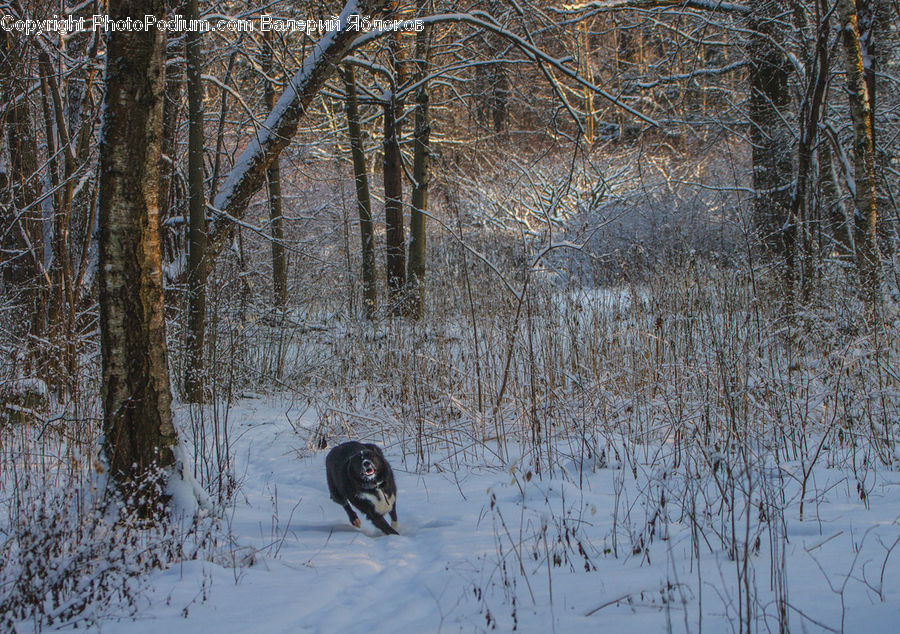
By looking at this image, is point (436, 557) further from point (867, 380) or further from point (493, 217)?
point (493, 217)

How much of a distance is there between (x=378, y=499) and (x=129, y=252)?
189 centimetres

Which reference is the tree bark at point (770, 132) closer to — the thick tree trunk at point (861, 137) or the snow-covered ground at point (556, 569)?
the thick tree trunk at point (861, 137)

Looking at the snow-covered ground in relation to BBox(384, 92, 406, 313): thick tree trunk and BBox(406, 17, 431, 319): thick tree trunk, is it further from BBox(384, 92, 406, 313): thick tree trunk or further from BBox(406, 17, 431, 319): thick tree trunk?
BBox(384, 92, 406, 313): thick tree trunk

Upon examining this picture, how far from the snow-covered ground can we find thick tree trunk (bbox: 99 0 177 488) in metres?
0.76

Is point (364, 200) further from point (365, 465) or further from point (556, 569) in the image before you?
point (556, 569)

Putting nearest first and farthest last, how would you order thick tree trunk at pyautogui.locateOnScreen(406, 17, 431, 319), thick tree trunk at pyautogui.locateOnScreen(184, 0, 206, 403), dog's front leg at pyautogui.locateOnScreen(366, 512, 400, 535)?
1. dog's front leg at pyautogui.locateOnScreen(366, 512, 400, 535)
2. thick tree trunk at pyautogui.locateOnScreen(184, 0, 206, 403)
3. thick tree trunk at pyautogui.locateOnScreen(406, 17, 431, 319)

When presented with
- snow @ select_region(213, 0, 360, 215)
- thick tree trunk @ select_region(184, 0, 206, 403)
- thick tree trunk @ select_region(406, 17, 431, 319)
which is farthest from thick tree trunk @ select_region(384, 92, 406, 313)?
snow @ select_region(213, 0, 360, 215)

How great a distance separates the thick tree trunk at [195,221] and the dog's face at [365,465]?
299cm

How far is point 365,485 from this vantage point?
3959 mm

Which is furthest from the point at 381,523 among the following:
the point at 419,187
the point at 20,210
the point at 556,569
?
the point at 419,187

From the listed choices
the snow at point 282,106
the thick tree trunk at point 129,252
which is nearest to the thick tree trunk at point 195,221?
the snow at point 282,106

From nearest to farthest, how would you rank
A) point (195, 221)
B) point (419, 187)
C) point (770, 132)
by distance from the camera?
1. point (195, 221)
2. point (770, 132)
3. point (419, 187)

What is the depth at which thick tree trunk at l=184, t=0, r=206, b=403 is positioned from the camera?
21.9 feet

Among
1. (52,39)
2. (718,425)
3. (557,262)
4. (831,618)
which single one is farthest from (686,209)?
(831,618)
